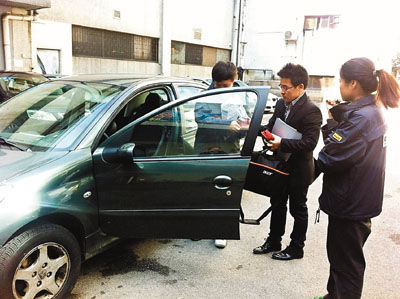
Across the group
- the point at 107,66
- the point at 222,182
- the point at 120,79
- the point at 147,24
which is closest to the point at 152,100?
the point at 120,79

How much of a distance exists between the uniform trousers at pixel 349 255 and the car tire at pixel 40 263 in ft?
5.68

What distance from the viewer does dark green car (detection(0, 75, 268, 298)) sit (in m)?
2.29

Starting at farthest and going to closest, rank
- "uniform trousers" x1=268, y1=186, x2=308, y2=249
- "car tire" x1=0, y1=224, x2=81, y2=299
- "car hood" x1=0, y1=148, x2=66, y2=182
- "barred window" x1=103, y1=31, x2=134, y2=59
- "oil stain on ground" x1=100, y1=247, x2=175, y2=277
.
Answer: "barred window" x1=103, y1=31, x2=134, y2=59, "uniform trousers" x1=268, y1=186, x2=308, y2=249, "oil stain on ground" x1=100, y1=247, x2=175, y2=277, "car hood" x1=0, y1=148, x2=66, y2=182, "car tire" x1=0, y1=224, x2=81, y2=299

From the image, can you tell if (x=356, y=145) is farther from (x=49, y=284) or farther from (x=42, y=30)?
(x=42, y=30)

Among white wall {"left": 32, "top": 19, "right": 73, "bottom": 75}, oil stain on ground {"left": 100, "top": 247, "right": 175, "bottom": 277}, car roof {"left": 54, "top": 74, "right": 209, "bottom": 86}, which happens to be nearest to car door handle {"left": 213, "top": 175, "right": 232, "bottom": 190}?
oil stain on ground {"left": 100, "top": 247, "right": 175, "bottom": 277}

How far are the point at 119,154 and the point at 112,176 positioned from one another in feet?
0.61

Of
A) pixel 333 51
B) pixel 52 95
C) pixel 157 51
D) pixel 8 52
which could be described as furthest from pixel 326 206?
pixel 333 51

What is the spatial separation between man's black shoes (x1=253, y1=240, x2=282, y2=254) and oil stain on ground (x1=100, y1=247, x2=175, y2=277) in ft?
2.82

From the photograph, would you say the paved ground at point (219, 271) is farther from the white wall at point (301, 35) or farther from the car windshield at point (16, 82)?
the white wall at point (301, 35)

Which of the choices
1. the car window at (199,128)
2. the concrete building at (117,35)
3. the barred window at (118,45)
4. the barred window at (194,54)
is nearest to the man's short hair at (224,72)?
the car window at (199,128)

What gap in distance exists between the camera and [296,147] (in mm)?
2883

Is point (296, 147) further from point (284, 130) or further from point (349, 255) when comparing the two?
point (349, 255)

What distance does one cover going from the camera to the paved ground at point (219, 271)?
9.20 ft

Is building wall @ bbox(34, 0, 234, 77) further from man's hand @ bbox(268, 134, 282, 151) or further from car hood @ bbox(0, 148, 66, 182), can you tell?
man's hand @ bbox(268, 134, 282, 151)
